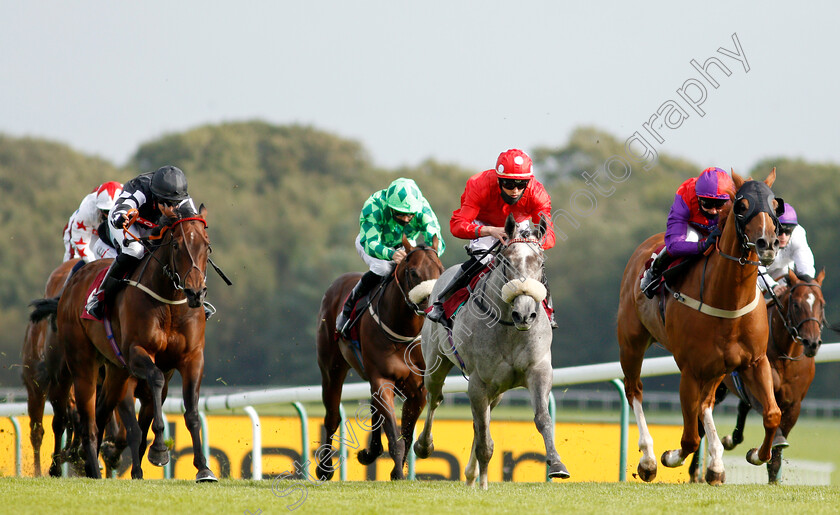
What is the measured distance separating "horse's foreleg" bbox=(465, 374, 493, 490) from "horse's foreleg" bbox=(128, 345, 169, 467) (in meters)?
2.07

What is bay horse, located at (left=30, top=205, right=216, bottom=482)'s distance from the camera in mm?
7184

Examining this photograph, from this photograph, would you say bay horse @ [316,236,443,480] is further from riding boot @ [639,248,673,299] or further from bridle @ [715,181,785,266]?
bridle @ [715,181,785,266]

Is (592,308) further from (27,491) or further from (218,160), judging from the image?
(27,491)

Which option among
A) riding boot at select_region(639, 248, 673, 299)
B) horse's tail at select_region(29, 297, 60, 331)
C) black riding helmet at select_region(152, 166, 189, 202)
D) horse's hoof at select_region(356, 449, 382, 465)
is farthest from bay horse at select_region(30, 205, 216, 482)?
riding boot at select_region(639, 248, 673, 299)

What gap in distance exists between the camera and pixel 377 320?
319 inches

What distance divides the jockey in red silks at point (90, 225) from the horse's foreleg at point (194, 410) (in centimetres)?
271

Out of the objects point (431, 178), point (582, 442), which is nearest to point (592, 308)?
point (431, 178)

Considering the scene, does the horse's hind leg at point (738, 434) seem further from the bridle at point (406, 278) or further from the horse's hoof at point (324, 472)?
the horse's hoof at point (324, 472)

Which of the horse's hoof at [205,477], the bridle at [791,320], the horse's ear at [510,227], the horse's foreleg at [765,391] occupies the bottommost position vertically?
the horse's hoof at [205,477]

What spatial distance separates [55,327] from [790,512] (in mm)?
6545

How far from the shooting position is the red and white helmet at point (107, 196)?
9695 mm

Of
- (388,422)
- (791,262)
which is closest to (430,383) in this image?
(388,422)

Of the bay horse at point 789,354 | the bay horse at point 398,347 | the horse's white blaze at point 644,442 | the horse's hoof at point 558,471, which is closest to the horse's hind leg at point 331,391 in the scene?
the bay horse at point 398,347

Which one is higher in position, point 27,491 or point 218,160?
point 218,160
